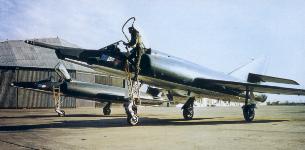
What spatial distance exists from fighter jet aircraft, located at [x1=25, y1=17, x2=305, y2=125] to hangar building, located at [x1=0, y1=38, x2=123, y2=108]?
21.6m

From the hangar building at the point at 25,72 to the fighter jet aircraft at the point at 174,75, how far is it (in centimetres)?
2158

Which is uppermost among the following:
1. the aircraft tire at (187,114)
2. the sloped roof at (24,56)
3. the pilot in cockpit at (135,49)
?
the sloped roof at (24,56)

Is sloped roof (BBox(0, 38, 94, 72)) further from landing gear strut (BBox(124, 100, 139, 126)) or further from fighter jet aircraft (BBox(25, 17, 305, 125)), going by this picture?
landing gear strut (BBox(124, 100, 139, 126))

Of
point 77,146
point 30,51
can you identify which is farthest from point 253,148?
point 30,51

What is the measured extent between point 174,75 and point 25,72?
3034 cm

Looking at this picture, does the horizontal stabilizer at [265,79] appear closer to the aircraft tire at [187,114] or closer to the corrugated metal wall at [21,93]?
the aircraft tire at [187,114]

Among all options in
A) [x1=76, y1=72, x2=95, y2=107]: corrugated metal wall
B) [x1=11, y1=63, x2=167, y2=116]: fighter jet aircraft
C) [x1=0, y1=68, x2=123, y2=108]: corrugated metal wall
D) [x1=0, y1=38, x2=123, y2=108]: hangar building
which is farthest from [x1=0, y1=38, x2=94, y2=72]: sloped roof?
[x1=11, y1=63, x2=167, y2=116]: fighter jet aircraft

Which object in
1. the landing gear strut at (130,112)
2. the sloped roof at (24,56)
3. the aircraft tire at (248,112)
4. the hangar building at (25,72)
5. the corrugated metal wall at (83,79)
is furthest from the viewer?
the corrugated metal wall at (83,79)

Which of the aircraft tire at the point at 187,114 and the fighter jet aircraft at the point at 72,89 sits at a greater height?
the fighter jet aircraft at the point at 72,89

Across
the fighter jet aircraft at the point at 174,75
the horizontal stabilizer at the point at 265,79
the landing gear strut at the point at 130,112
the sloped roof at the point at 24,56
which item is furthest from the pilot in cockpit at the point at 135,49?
the sloped roof at the point at 24,56

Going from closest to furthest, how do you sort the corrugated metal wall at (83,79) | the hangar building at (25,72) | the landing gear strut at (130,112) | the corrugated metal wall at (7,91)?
the landing gear strut at (130,112) → the corrugated metal wall at (7,91) → the hangar building at (25,72) → the corrugated metal wall at (83,79)

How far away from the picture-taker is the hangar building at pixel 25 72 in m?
36.6

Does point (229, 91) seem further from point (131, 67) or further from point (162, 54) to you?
point (131, 67)

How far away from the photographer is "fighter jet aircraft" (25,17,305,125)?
11.1 meters
